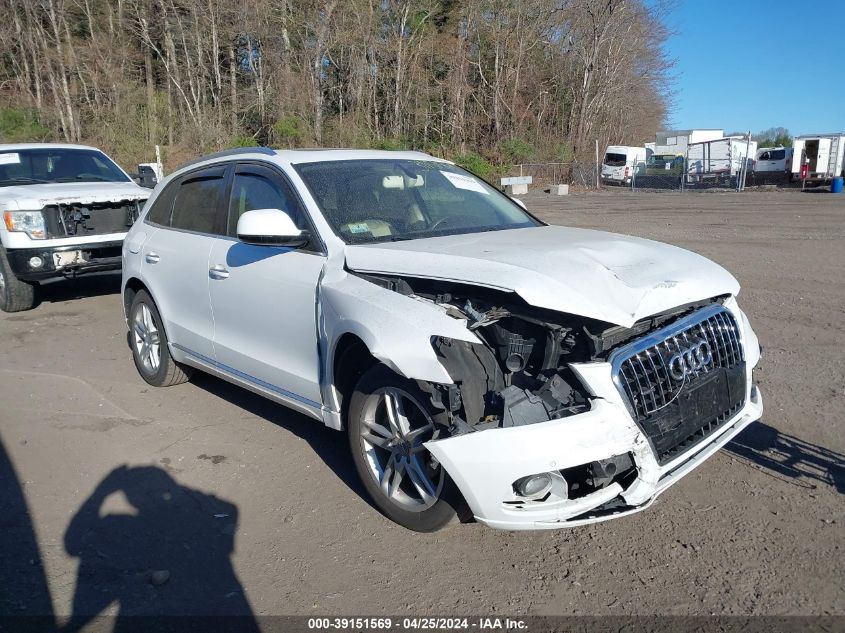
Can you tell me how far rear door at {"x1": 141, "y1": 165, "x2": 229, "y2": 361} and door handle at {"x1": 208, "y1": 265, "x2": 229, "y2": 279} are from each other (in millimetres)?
88

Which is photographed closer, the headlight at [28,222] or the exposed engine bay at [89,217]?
the headlight at [28,222]

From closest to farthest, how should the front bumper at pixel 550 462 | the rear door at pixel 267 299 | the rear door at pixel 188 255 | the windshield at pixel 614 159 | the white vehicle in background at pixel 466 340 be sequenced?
the front bumper at pixel 550 462, the white vehicle in background at pixel 466 340, the rear door at pixel 267 299, the rear door at pixel 188 255, the windshield at pixel 614 159

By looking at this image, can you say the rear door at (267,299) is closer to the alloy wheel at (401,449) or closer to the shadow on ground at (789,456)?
the alloy wheel at (401,449)

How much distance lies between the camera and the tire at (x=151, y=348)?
566 centimetres

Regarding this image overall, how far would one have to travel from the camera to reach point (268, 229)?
384 cm

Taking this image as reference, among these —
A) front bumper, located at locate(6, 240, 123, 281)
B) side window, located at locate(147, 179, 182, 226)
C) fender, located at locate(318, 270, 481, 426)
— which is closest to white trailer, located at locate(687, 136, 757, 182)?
front bumper, located at locate(6, 240, 123, 281)

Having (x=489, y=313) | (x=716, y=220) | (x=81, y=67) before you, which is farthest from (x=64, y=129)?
(x=489, y=313)

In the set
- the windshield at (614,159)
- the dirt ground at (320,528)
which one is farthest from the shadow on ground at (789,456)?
the windshield at (614,159)

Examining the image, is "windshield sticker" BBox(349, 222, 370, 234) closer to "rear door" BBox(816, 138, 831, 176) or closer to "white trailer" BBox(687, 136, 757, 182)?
"white trailer" BBox(687, 136, 757, 182)

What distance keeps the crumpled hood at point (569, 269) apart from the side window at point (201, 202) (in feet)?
5.25

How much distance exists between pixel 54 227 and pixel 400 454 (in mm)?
6714

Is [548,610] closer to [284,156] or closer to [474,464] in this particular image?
[474,464]

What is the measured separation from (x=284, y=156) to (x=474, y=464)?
2555 mm

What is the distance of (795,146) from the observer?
3288 cm
